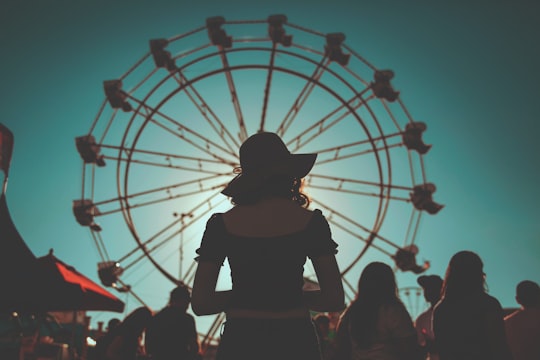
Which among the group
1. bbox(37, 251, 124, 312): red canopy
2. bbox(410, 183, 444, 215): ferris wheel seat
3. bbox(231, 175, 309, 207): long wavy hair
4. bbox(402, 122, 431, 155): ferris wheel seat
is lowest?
bbox(231, 175, 309, 207): long wavy hair

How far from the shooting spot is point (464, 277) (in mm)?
3418

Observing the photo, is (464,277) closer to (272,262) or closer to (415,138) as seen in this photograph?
(272,262)

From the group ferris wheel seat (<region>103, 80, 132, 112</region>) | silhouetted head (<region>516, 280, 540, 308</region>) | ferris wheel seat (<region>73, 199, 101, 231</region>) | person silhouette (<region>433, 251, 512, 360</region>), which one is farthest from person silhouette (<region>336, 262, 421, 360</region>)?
ferris wheel seat (<region>73, 199, 101, 231</region>)

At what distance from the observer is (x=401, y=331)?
10.7 feet

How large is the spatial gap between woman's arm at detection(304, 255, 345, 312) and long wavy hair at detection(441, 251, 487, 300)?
197 cm

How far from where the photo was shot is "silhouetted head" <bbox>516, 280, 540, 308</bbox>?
4.61m

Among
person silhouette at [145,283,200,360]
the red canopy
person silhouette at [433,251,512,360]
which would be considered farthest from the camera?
the red canopy

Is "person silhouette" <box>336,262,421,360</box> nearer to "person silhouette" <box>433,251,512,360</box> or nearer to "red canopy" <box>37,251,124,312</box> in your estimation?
"person silhouette" <box>433,251,512,360</box>

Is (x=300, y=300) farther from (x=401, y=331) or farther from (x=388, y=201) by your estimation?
(x=388, y=201)

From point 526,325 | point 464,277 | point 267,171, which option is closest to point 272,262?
point 267,171

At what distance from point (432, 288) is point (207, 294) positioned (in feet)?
13.0

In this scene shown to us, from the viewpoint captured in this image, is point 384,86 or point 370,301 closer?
point 370,301

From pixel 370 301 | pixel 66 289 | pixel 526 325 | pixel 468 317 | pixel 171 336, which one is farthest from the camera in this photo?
pixel 66 289

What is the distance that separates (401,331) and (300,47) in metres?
10.9
